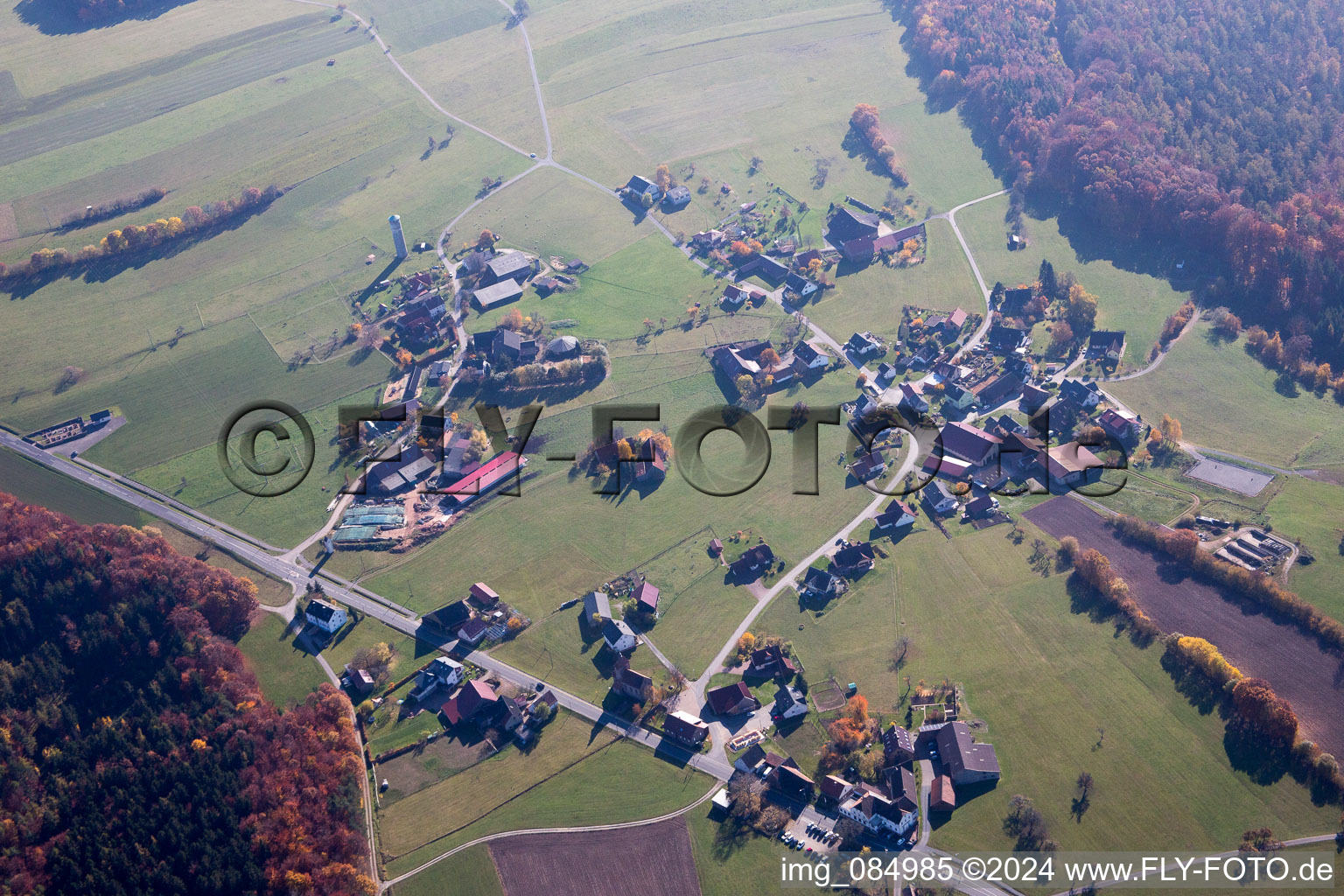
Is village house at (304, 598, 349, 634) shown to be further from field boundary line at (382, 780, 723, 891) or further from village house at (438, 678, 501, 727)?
field boundary line at (382, 780, 723, 891)

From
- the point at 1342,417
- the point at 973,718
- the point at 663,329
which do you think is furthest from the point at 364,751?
the point at 1342,417

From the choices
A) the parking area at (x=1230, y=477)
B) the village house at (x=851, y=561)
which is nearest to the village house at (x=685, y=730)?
the village house at (x=851, y=561)

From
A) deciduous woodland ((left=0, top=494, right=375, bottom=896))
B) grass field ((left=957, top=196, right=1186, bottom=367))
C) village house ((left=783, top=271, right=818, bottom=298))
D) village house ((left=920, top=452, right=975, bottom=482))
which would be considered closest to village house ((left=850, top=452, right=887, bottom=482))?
village house ((left=920, top=452, right=975, bottom=482))

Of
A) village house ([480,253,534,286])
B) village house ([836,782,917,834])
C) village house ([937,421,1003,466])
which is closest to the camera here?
village house ([836,782,917,834])

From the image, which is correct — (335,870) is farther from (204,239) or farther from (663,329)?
(204,239)

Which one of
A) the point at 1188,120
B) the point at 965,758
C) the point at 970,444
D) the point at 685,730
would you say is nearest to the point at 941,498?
the point at 970,444
